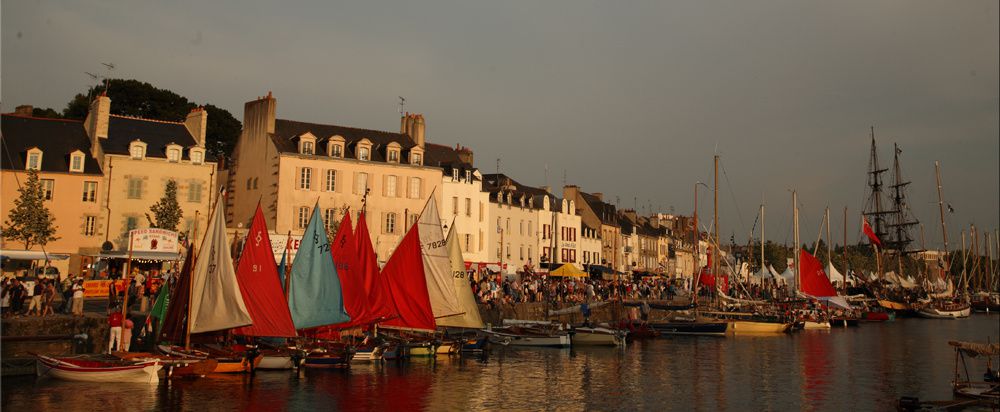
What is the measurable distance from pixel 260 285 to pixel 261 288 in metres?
0.11

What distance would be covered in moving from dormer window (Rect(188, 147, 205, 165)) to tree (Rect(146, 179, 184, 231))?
3657mm

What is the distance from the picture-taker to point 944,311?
8325 cm

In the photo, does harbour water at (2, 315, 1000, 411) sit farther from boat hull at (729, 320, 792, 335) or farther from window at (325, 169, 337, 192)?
window at (325, 169, 337, 192)

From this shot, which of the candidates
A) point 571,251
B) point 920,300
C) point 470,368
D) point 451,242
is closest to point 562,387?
point 470,368

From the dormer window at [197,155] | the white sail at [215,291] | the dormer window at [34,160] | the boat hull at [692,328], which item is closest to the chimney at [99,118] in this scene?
the dormer window at [34,160]

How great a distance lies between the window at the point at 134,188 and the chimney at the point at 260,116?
31.8ft

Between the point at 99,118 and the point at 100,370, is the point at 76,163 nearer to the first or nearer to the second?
the point at 99,118

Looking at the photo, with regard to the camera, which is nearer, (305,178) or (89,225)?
(89,225)

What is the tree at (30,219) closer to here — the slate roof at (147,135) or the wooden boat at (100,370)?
the slate roof at (147,135)

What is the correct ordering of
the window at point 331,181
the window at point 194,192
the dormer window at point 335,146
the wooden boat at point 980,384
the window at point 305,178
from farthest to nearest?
the dormer window at point 335,146
the window at point 331,181
the window at point 305,178
the window at point 194,192
the wooden boat at point 980,384

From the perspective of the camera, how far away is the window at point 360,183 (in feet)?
198

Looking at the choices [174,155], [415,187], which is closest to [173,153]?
[174,155]

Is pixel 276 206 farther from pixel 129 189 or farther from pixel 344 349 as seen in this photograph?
pixel 344 349

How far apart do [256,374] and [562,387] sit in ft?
35.8
